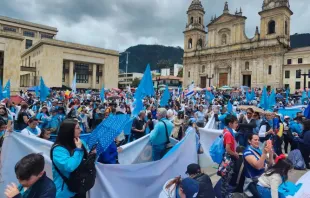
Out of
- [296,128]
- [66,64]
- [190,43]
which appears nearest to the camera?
[296,128]

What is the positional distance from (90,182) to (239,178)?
2.03 metres

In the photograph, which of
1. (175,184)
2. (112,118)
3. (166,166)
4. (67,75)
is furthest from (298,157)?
(67,75)

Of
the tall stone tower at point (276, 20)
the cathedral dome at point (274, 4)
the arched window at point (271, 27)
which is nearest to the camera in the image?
the tall stone tower at point (276, 20)

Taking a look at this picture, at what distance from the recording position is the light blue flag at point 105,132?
3.37m

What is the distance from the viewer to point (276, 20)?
48.3 meters

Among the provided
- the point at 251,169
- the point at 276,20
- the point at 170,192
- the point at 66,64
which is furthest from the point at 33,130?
the point at 276,20

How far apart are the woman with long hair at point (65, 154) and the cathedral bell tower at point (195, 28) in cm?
6088

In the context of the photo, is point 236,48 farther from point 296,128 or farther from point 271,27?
point 296,128

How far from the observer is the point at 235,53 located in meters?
54.1

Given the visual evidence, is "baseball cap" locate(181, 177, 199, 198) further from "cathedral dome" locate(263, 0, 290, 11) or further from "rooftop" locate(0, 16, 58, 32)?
"rooftop" locate(0, 16, 58, 32)

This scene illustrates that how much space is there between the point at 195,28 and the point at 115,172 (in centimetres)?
6153

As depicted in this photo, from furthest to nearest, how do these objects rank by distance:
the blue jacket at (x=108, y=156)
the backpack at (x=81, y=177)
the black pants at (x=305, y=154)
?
the black pants at (x=305, y=154) → the blue jacket at (x=108, y=156) → the backpack at (x=81, y=177)

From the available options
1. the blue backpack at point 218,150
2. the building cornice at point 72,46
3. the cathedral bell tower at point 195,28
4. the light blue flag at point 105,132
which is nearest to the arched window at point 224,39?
the cathedral bell tower at point 195,28

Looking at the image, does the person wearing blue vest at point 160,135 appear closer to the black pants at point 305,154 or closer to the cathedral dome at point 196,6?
the black pants at point 305,154
